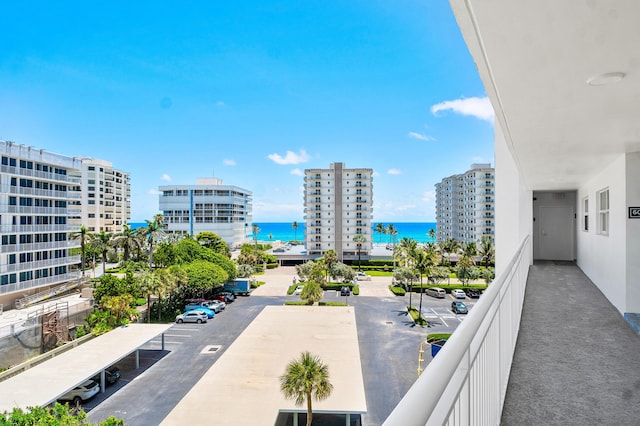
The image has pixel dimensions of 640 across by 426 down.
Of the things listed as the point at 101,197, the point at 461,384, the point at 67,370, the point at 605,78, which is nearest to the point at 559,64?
the point at 605,78

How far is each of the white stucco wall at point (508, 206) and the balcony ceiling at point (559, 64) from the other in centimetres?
458

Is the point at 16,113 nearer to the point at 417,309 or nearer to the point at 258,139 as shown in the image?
the point at 258,139

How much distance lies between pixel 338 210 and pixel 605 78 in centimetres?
5057

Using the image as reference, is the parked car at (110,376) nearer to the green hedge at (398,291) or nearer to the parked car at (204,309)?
the parked car at (204,309)

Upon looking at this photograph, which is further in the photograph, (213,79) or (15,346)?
(213,79)

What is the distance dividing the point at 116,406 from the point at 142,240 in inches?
1348

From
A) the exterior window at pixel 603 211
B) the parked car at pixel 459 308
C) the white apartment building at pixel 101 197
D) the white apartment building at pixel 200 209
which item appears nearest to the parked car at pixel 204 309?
the parked car at pixel 459 308

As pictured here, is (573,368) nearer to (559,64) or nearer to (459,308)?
(559,64)

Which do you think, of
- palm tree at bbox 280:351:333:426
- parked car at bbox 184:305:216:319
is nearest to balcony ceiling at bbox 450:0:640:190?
palm tree at bbox 280:351:333:426

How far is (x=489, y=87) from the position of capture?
3336mm

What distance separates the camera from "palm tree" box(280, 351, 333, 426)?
39.7 feet

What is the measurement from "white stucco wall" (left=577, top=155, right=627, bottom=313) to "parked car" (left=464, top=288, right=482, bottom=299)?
83.0ft

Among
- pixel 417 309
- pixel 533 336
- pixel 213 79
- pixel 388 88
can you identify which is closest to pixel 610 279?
pixel 533 336

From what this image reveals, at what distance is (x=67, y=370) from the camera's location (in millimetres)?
Answer: 15992
